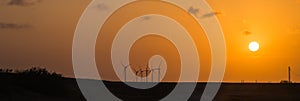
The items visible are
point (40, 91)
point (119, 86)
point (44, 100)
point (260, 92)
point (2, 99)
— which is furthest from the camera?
point (119, 86)

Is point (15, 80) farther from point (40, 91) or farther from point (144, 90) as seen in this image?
point (144, 90)

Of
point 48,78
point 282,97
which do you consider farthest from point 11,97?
point 282,97

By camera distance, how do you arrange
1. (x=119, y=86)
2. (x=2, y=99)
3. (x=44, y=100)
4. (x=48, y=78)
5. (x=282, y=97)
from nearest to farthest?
(x=2, y=99)
(x=44, y=100)
(x=48, y=78)
(x=282, y=97)
(x=119, y=86)

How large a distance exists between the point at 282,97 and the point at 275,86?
20369 millimetres

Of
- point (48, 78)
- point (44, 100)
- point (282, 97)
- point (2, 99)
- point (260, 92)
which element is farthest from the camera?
point (260, 92)

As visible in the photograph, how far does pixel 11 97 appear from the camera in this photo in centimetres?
6384

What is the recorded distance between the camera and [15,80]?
73438 millimetres

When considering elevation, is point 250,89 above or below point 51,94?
above

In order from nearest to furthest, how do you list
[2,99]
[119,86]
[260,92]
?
1. [2,99]
2. [260,92]
3. [119,86]

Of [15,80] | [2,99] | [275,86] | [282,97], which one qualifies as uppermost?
[275,86]

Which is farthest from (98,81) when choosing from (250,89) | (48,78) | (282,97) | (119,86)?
(48,78)

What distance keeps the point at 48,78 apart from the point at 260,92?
145ft

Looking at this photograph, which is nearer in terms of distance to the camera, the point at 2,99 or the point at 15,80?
the point at 2,99

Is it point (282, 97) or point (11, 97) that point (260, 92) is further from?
point (11, 97)
